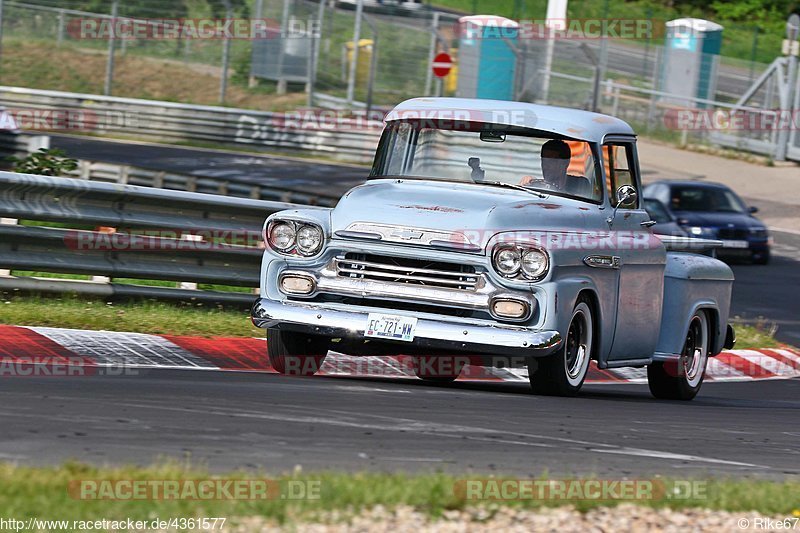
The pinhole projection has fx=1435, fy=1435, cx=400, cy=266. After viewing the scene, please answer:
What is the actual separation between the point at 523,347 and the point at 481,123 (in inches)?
73.9

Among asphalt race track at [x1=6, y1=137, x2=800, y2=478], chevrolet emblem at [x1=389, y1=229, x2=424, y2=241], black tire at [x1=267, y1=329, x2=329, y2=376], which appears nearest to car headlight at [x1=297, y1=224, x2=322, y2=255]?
chevrolet emblem at [x1=389, y1=229, x2=424, y2=241]

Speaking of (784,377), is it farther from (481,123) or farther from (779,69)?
(779,69)

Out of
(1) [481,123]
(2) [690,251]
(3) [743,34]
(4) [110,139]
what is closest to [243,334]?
(1) [481,123]

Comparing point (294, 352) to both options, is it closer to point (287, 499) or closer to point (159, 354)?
point (159, 354)

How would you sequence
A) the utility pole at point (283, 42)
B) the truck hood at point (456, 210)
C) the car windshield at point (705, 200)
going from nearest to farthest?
the truck hood at point (456, 210) < the car windshield at point (705, 200) < the utility pole at point (283, 42)

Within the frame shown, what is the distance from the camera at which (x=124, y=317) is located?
1019cm

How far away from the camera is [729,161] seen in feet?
116

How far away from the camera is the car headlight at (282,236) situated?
28.1 feet

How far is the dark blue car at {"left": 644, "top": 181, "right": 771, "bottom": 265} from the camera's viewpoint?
72.6ft
